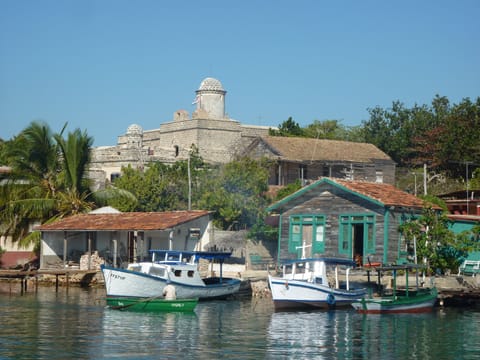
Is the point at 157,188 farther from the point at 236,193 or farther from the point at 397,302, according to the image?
the point at 397,302

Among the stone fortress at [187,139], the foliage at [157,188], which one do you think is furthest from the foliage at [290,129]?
the foliage at [157,188]

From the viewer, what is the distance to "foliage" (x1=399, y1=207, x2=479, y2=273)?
38.1 m

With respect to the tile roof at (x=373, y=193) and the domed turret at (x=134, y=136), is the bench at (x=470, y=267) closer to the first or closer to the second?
the tile roof at (x=373, y=193)

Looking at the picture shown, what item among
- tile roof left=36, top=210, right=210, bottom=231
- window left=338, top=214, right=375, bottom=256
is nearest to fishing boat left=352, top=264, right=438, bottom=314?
window left=338, top=214, right=375, bottom=256

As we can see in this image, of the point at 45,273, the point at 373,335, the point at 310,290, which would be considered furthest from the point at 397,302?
the point at 45,273

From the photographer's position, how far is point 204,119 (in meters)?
73.8

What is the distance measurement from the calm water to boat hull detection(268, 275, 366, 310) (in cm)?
57

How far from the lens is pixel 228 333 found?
91.4 ft

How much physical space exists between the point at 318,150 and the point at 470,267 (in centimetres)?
2610

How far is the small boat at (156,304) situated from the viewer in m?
32.9

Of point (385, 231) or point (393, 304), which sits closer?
point (393, 304)

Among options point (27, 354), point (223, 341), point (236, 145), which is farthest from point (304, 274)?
point (236, 145)

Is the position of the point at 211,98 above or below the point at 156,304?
above

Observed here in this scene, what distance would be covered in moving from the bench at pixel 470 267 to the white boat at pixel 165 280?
1037cm
